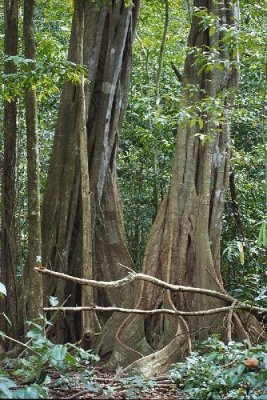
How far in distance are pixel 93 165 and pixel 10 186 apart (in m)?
1.13

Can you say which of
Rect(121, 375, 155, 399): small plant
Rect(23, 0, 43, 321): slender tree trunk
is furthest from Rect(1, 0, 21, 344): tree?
Rect(121, 375, 155, 399): small plant

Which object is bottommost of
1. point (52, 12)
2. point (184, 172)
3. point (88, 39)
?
point (184, 172)

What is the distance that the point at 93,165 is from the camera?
27.3ft

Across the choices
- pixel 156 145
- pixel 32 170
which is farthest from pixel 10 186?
pixel 156 145

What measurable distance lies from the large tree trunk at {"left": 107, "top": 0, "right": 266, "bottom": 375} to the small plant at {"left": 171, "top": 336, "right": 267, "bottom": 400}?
47.2 inches

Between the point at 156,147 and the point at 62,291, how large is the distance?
350 centimetres

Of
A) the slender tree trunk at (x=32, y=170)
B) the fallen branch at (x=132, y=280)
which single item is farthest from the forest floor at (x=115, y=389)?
the slender tree trunk at (x=32, y=170)

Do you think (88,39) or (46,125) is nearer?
(88,39)

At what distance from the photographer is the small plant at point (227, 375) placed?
3967 millimetres

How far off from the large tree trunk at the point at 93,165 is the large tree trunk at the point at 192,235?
92cm

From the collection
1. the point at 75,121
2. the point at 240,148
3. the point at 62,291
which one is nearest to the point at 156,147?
the point at 240,148

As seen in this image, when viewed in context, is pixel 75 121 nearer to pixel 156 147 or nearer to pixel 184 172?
pixel 184 172

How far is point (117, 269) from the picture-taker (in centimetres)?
812

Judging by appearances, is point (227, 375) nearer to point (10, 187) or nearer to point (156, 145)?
point (10, 187)
